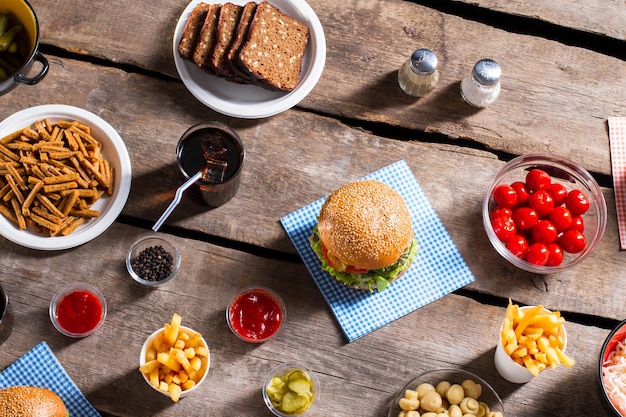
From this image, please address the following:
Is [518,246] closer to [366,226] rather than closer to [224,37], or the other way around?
[366,226]

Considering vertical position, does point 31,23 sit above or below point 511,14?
below

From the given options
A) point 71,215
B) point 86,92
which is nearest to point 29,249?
point 71,215

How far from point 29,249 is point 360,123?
110 cm

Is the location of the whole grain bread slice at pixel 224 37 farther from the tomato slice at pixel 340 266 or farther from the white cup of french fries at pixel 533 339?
the white cup of french fries at pixel 533 339

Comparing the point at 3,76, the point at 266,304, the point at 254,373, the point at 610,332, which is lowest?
the point at 254,373

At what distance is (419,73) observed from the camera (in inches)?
91.4

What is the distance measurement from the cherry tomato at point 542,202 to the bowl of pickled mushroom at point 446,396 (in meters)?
0.54

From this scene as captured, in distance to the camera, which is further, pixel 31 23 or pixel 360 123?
pixel 360 123

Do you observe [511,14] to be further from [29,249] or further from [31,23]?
[29,249]

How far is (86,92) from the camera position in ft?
7.97

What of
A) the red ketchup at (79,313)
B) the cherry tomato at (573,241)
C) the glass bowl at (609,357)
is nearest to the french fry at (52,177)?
the red ketchup at (79,313)

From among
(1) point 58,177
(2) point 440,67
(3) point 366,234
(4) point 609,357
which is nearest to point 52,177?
(1) point 58,177

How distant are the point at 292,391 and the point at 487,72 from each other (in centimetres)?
111

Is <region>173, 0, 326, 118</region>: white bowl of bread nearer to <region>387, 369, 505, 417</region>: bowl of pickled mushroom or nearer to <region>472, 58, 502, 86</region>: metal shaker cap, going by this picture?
<region>472, 58, 502, 86</region>: metal shaker cap
